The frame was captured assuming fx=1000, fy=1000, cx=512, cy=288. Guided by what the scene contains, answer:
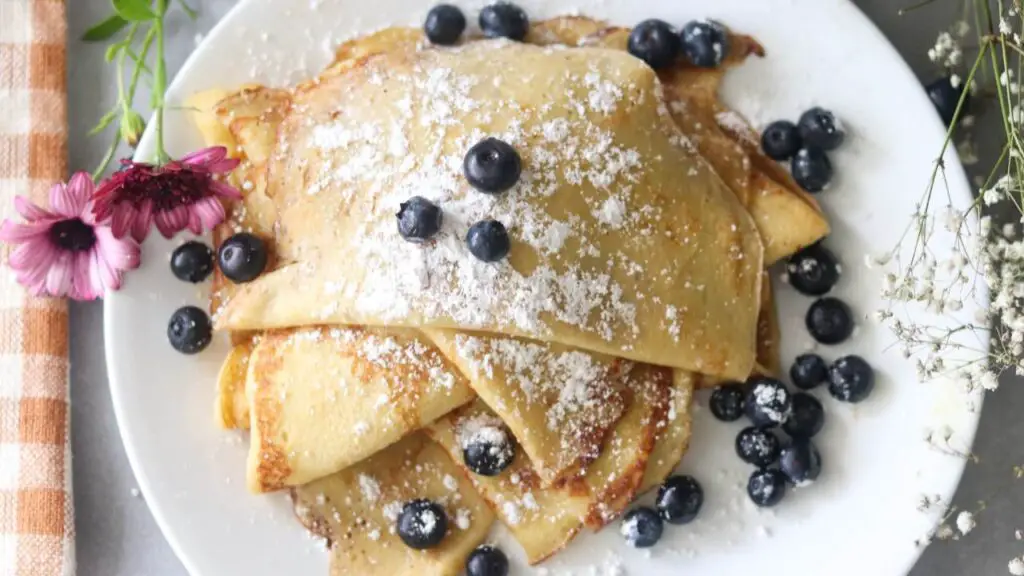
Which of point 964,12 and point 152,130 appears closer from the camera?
point 152,130

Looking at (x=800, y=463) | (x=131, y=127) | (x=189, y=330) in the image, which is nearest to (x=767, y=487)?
(x=800, y=463)

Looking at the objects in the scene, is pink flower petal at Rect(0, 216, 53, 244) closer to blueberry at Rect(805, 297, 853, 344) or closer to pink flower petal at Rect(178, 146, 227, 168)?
pink flower petal at Rect(178, 146, 227, 168)

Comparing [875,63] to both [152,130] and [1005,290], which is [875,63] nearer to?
[1005,290]

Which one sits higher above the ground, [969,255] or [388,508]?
[969,255]

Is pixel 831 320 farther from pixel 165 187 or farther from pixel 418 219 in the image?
pixel 165 187

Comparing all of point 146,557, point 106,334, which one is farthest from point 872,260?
point 146,557

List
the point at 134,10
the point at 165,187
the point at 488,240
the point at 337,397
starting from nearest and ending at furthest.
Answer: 1. the point at 488,240
2. the point at 337,397
3. the point at 165,187
4. the point at 134,10
